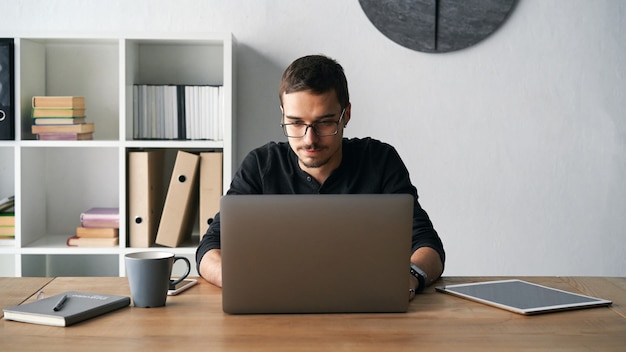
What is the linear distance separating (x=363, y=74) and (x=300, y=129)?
134 centimetres

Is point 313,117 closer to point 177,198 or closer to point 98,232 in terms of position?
point 177,198

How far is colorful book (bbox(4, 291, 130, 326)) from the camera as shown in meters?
1.35

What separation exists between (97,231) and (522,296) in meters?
1.97

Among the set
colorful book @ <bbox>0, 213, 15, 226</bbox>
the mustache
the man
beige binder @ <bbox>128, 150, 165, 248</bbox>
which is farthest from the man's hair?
colorful book @ <bbox>0, 213, 15, 226</bbox>

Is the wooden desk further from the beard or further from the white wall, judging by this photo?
the white wall

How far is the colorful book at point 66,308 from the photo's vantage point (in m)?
1.35

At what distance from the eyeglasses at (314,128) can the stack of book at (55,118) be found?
131 cm

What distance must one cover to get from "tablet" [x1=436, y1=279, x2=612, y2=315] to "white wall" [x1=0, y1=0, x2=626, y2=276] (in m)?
1.60

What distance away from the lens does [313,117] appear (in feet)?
6.38

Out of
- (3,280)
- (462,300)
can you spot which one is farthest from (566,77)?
(3,280)

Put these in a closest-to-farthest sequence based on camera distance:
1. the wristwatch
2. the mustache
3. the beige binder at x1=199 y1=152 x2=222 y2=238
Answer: the wristwatch
the mustache
the beige binder at x1=199 y1=152 x2=222 y2=238

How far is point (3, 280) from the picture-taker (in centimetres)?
172

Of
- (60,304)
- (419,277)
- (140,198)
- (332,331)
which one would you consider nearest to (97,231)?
(140,198)

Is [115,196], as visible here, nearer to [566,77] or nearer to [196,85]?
[196,85]
